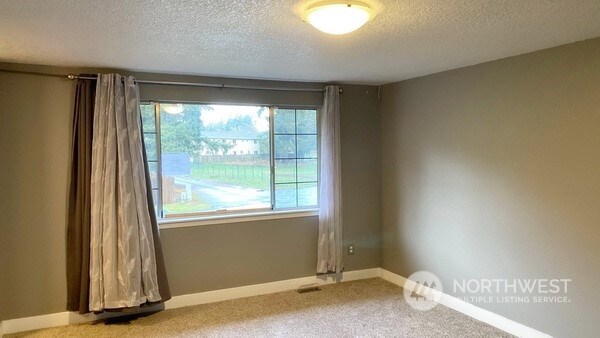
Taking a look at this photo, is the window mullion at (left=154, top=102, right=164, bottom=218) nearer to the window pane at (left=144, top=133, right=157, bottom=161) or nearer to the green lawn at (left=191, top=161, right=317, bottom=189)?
the window pane at (left=144, top=133, right=157, bottom=161)

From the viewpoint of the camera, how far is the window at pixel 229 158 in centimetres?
388

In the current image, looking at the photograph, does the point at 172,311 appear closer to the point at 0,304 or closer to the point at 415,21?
the point at 0,304

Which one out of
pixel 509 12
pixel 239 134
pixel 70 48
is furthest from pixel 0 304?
pixel 509 12

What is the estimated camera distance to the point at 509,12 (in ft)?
7.08

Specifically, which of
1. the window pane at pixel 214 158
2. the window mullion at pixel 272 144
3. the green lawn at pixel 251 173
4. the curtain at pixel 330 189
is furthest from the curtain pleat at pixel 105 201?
the curtain at pixel 330 189

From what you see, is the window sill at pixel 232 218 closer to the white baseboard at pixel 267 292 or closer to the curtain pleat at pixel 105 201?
the curtain pleat at pixel 105 201

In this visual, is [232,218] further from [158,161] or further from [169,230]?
[158,161]

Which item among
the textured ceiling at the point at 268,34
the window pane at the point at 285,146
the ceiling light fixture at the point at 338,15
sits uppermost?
the textured ceiling at the point at 268,34

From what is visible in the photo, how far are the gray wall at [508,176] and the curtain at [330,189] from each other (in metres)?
0.65

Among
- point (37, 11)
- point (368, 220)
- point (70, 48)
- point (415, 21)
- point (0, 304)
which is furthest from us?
point (368, 220)

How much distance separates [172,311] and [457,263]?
8.61 ft

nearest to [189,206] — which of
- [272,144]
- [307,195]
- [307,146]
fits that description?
[272,144]

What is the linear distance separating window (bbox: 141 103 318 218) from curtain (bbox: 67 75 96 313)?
0.49 metres

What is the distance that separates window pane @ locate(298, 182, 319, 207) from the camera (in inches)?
176
